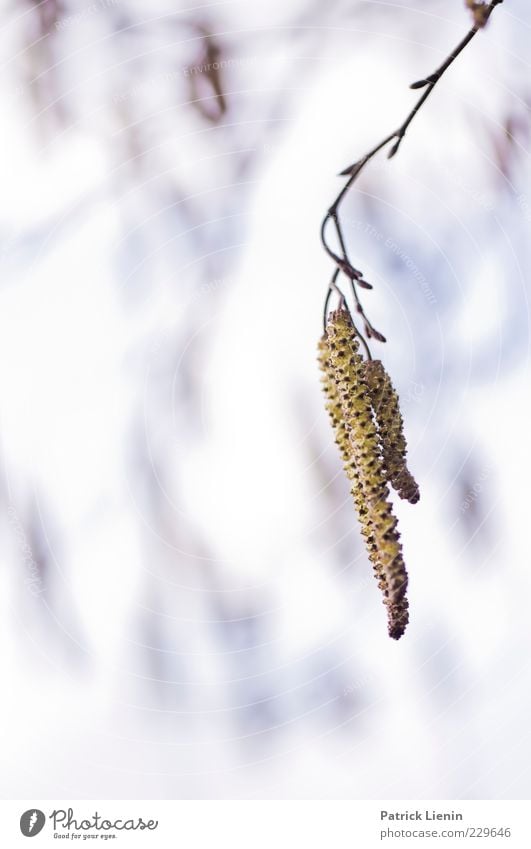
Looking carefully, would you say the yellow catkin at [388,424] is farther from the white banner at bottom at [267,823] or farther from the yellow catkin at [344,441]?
the white banner at bottom at [267,823]

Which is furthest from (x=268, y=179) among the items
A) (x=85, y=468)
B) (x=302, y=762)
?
(x=302, y=762)

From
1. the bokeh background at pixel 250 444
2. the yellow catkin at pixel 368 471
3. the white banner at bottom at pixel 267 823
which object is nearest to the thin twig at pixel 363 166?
the yellow catkin at pixel 368 471

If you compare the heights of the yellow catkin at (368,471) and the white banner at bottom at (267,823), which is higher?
the yellow catkin at (368,471)

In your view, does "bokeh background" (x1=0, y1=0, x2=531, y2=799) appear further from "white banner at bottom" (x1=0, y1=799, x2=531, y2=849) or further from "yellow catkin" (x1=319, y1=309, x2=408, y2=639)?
"yellow catkin" (x1=319, y1=309, x2=408, y2=639)

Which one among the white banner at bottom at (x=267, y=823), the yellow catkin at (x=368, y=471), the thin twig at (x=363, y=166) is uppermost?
the thin twig at (x=363, y=166)

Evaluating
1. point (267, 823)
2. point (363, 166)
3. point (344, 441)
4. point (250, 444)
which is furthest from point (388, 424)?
point (267, 823)

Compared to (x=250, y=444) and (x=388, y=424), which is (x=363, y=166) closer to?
(x=388, y=424)

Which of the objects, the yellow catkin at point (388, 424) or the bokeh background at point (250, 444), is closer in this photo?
the yellow catkin at point (388, 424)
